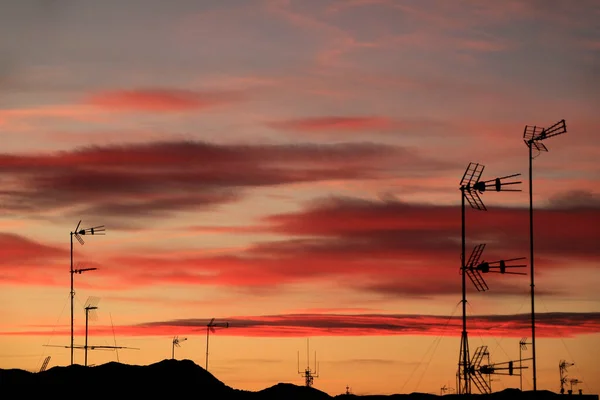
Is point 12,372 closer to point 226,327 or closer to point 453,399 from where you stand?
point 226,327

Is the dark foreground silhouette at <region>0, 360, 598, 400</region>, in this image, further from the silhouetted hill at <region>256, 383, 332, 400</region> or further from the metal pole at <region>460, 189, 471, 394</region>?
the metal pole at <region>460, 189, 471, 394</region>

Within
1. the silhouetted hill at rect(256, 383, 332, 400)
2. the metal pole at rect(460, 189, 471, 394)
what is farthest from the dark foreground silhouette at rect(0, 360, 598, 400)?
the metal pole at rect(460, 189, 471, 394)

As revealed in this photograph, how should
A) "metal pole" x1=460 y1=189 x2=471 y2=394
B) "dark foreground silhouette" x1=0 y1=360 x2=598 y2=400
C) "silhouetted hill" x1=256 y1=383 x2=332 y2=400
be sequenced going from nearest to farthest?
1. "metal pole" x1=460 y1=189 x2=471 y2=394
2. "dark foreground silhouette" x1=0 y1=360 x2=598 y2=400
3. "silhouetted hill" x1=256 y1=383 x2=332 y2=400

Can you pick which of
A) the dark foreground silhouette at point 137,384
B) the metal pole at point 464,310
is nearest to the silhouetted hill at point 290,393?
the dark foreground silhouette at point 137,384

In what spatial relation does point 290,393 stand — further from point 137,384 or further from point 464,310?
point 464,310

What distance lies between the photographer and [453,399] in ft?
368

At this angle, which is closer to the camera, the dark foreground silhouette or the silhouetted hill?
the dark foreground silhouette

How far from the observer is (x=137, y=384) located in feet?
417

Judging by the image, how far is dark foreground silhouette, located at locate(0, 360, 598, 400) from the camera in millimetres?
118188

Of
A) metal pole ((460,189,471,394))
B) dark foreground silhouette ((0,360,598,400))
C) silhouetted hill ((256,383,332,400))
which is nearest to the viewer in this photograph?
metal pole ((460,189,471,394))

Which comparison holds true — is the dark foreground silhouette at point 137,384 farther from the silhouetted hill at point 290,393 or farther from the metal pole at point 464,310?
the metal pole at point 464,310

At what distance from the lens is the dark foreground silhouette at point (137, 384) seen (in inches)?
4653

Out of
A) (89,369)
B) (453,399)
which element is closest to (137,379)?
(89,369)

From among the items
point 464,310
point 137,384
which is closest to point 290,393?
point 137,384
